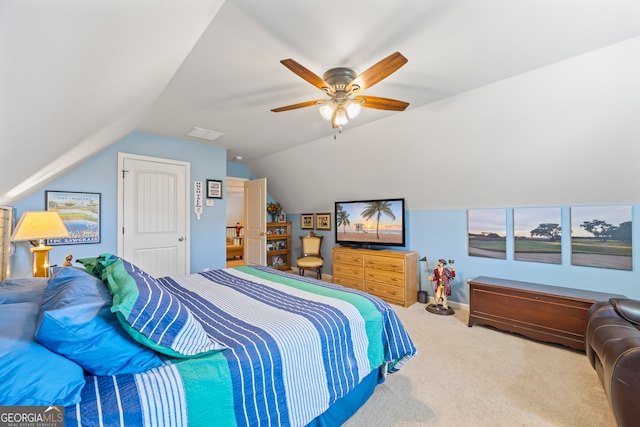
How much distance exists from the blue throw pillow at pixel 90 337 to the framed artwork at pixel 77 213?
2.72 m

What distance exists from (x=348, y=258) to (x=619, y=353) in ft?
10.2

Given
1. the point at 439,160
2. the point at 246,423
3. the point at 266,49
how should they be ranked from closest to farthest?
the point at 246,423
the point at 266,49
the point at 439,160

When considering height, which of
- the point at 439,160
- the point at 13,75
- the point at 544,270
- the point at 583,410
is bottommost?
the point at 583,410

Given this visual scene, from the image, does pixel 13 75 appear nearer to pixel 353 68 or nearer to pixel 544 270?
pixel 353 68

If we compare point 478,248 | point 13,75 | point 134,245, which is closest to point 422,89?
point 478,248

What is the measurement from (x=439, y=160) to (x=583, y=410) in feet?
8.35

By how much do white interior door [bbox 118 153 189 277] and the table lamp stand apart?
1.06 m

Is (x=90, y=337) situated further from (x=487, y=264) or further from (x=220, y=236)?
(x=487, y=264)

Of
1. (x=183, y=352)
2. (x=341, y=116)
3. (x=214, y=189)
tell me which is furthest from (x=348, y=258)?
(x=183, y=352)

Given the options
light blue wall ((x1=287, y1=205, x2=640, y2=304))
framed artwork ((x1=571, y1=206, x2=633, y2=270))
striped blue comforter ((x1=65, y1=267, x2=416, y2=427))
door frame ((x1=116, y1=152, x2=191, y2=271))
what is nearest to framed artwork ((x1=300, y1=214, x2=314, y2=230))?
light blue wall ((x1=287, y1=205, x2=640, y2=304))

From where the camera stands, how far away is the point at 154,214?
3.77m

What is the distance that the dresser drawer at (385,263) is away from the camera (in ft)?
12.0

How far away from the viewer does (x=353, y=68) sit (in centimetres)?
213
